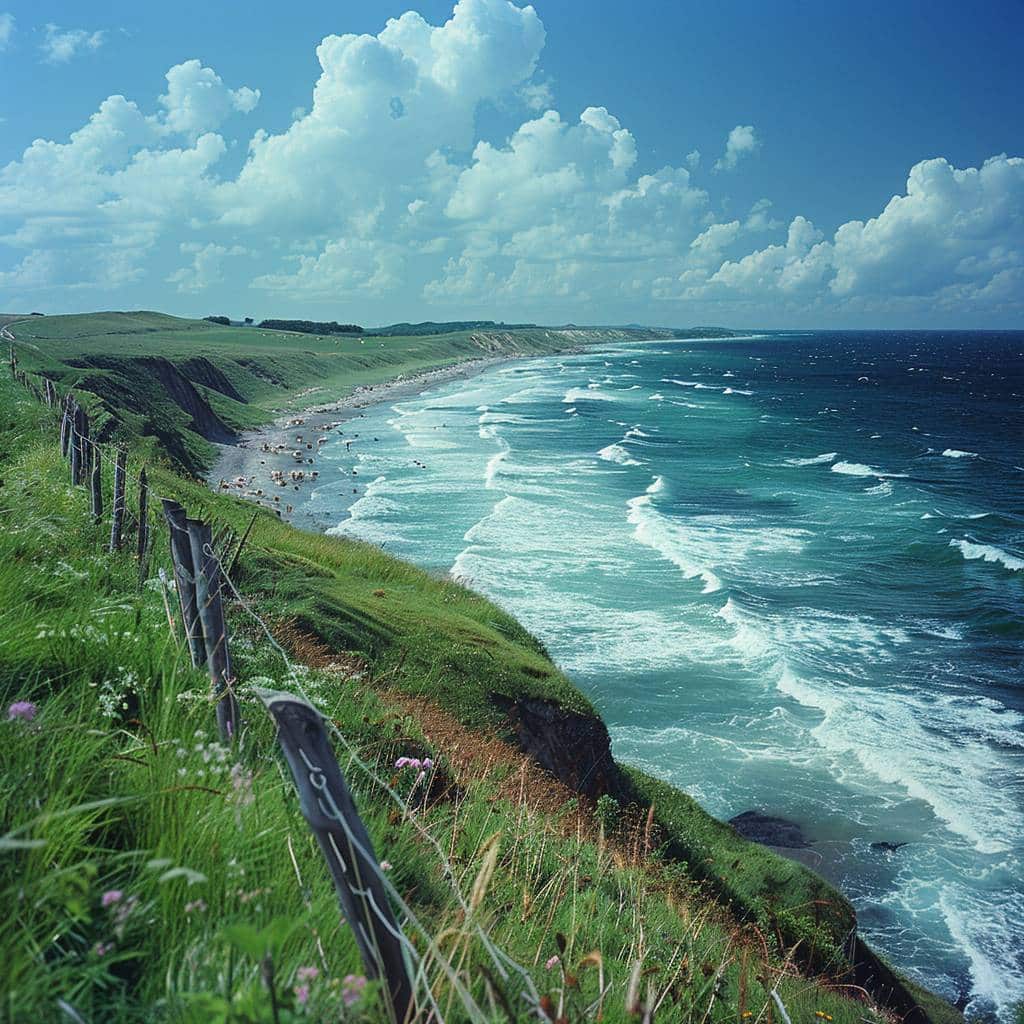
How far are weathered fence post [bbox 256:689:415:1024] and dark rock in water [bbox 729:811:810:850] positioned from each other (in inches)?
631

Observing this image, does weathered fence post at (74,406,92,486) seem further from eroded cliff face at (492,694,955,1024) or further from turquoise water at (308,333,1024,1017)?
turquoise water at (308,333,1024,1017)

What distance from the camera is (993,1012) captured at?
12.9 m

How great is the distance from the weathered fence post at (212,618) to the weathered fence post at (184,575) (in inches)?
2.4

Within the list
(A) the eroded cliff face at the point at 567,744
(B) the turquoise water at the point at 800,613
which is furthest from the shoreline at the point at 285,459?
(A) the eroded cliff face at the point at 567,744

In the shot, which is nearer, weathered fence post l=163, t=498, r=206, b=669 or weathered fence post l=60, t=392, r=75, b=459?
weathered fence post l=163, t=498, r=206, b=669

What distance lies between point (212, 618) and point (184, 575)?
0.34 meters

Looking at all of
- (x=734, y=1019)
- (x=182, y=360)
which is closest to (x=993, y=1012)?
(x=734, y=1019)

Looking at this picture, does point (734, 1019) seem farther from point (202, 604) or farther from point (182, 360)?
point (182, 360)

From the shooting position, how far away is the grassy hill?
8.09 ft

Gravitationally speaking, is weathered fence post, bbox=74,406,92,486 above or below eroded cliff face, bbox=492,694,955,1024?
above

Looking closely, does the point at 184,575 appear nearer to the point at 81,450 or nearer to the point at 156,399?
the point at 81,450

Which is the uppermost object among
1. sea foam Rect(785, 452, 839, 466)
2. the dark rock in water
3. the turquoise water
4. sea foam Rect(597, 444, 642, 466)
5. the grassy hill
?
the grassy hill

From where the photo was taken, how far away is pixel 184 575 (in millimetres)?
4820

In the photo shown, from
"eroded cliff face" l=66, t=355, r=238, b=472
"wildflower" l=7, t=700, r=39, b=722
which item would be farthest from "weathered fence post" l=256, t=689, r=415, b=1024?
"eroded cliff face" l=66, t=355, r=238, b=472
